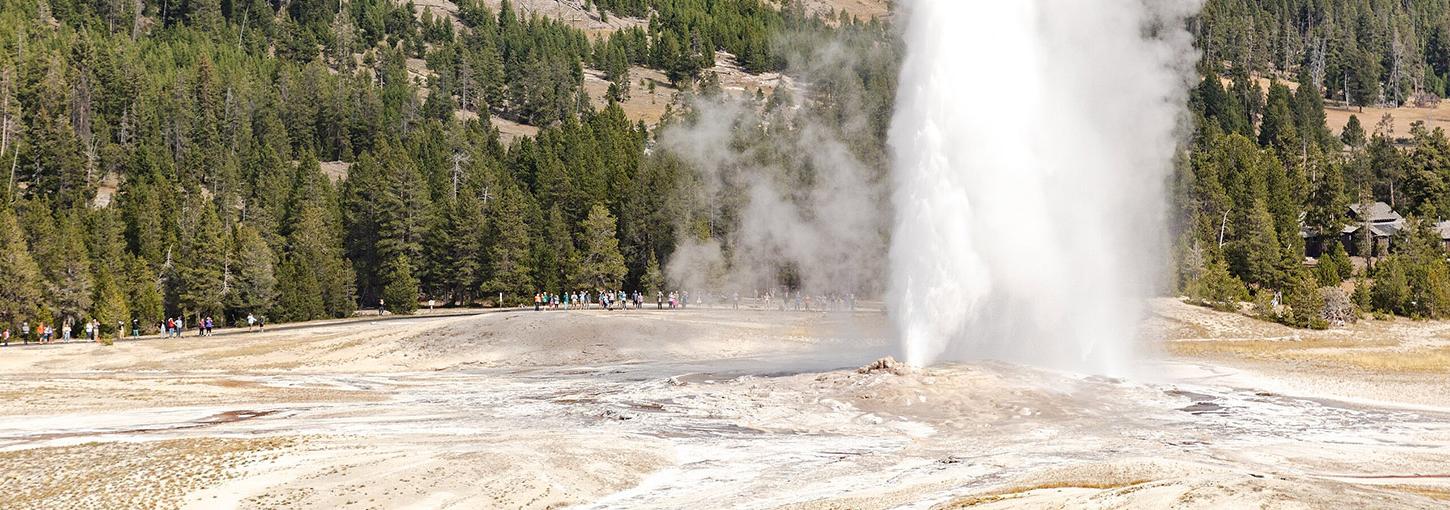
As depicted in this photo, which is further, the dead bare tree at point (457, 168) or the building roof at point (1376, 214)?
the dead bare tree at point (457, 168)

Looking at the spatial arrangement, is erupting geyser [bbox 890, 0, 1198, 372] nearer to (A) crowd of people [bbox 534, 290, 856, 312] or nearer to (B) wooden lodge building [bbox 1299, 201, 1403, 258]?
(A) crowd of people [bbox 534, 290, 856, 312]

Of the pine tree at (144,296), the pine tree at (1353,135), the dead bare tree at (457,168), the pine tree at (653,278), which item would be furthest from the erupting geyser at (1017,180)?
the pine tree at (1353,135)

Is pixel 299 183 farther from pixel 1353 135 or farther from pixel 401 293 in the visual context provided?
pixel 1353 135

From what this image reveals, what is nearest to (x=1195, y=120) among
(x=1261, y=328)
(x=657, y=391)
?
(x=1261, y=328)

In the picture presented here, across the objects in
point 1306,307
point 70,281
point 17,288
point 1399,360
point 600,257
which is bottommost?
point 1399,360

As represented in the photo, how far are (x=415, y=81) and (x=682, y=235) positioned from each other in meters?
106

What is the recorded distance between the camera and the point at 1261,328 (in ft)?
213

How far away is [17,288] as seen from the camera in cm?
6950

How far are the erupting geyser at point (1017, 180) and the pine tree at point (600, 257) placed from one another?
1828 inches

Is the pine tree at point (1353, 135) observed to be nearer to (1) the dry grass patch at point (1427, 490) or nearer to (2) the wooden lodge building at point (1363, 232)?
(2) the wooden lodge building at point (1363, 232)

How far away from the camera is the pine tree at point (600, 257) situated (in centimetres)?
8681

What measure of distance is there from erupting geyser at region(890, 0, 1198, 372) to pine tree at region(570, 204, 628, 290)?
4644 cm

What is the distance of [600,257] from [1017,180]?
51.5 m

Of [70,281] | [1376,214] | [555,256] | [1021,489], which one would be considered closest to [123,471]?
[1021,489]
